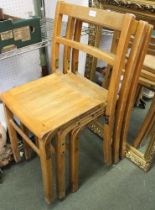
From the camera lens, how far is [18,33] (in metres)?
1.15

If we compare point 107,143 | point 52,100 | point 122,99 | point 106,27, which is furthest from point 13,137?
point 106,27

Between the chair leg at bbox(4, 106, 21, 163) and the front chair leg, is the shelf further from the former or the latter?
the front chair leg

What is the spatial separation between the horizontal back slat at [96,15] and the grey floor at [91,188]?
89 cm

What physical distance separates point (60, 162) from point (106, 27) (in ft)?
2.33

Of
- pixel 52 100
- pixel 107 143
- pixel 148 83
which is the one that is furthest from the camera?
pixel 148 83

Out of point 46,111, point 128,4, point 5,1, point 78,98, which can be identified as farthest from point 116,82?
point 5,1

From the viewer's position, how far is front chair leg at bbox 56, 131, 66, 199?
952 millimetres

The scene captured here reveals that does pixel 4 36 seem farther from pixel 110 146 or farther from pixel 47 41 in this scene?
pixel 110 146

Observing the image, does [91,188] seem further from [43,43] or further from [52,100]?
[43,43]

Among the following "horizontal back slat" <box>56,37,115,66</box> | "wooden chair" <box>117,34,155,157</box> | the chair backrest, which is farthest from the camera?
"wooden chair" <box>117,34,155,157</box>

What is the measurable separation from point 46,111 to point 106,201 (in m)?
0.64

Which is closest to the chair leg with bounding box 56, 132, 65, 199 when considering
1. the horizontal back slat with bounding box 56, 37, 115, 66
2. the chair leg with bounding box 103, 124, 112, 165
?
the chair leg with bounding box 103, 124, 112, 165

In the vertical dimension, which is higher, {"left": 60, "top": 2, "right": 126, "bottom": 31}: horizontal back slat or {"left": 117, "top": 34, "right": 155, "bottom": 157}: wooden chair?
{"left": 60, "top": 2, "right": 126, "bottom": 31}: horizontal back slat

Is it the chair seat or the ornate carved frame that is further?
the ornate carved frame
